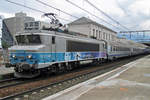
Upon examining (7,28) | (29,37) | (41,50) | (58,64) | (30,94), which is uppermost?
(7,28)

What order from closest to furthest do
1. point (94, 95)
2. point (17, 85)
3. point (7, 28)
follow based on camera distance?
1. point (94, 95)
2. point (17, 85)
3. point (7, 28)

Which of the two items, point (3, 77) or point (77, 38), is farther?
point (77, 38)

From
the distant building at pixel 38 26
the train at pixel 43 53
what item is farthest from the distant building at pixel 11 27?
the train at pixel 43 53

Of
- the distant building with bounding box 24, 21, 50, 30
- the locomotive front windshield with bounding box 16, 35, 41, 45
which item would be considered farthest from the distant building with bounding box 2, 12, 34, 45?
the locomotive front windshield with bounding box 16, 35, 41, 45

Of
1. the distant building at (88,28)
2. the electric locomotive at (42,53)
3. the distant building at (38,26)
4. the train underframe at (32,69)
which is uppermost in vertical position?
the distant building at (88,28)

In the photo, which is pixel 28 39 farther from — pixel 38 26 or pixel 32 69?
pixel 38 26

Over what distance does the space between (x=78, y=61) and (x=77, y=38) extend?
2205mm

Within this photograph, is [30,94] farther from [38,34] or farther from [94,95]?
[38,34]

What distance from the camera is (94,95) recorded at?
635cm

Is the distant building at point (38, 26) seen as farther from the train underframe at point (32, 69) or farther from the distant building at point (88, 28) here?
the distant building at point (88, 28)

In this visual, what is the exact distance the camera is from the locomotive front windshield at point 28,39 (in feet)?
33.3

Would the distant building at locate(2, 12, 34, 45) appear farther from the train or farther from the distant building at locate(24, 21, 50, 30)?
the train

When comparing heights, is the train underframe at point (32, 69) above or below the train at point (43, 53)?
below

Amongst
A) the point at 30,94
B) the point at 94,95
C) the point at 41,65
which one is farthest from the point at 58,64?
the point at 94,95
